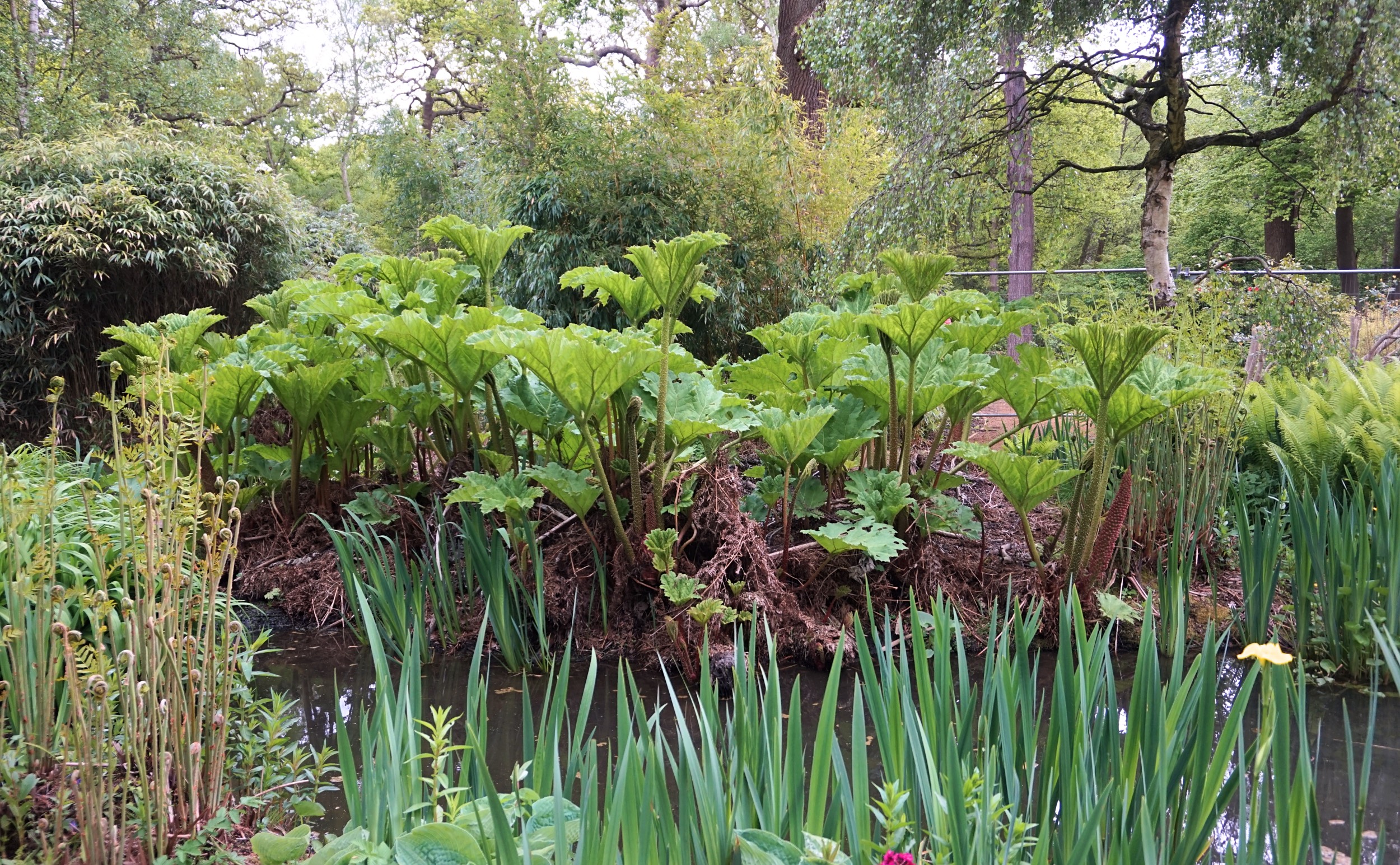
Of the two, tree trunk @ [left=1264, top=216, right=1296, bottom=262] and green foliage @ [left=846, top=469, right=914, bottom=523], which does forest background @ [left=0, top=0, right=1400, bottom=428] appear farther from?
tree trunk @ [left=1264, top=216, right=1296, bottom=262]

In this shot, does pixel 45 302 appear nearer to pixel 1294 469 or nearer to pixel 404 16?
pixel 1294 469

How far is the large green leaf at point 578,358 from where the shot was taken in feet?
7.14

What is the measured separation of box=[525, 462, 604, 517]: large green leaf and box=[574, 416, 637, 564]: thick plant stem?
4cm

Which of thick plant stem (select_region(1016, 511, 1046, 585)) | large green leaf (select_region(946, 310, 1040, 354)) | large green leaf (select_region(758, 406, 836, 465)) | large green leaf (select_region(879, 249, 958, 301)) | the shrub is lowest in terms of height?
thick plant stem (select_region(1016, 511, 1046, 585))

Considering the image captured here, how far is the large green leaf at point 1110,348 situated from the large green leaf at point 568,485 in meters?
1.39

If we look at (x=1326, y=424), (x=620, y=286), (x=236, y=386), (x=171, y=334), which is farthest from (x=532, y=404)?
(x=1326, y=424)

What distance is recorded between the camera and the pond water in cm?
181

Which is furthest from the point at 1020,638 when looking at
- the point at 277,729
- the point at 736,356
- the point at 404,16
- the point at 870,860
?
the point at 404,16

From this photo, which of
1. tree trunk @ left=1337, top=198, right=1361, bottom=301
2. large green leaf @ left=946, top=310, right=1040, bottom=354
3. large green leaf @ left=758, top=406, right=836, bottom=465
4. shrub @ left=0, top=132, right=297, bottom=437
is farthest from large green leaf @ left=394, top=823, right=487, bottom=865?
tree trunk @ left=1337, top=198, right=1361, bottom=301

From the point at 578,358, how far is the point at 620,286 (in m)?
0.41

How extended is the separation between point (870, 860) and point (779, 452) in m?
1.58

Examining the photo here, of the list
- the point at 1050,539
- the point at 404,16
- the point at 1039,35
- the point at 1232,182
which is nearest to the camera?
the point at 1050,539

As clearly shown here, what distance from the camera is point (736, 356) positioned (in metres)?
6.47

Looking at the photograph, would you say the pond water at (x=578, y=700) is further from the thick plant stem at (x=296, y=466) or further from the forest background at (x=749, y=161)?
the forest background at (x=749, y=161)
